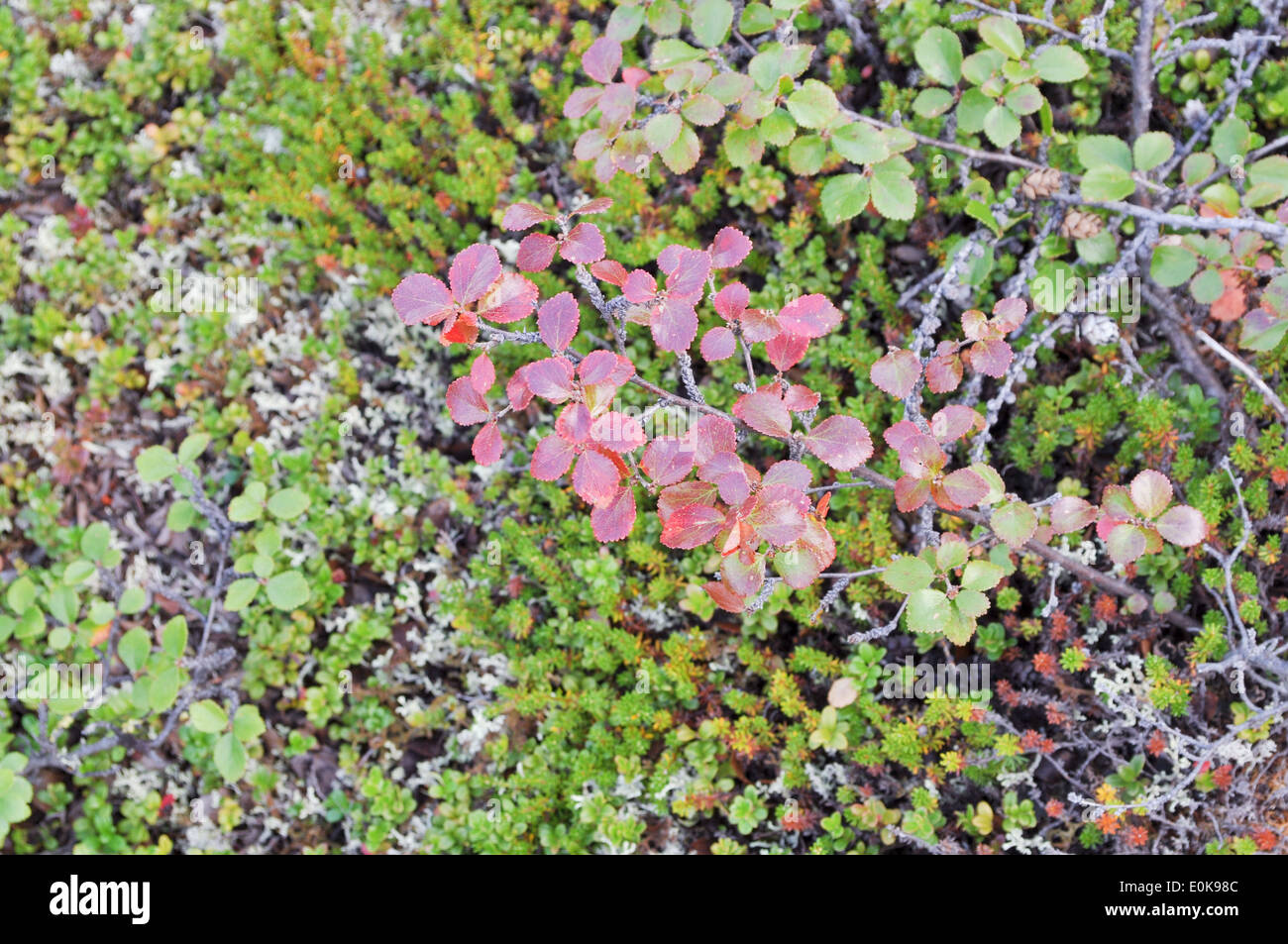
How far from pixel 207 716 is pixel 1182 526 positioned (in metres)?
3.30

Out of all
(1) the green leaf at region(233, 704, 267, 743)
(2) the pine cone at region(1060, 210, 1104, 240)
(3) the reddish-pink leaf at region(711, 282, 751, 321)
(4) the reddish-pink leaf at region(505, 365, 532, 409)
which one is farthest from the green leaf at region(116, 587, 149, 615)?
(2) the pine cone at region(1060, 210, 1104, 240)

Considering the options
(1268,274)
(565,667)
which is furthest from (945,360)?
(565,667)

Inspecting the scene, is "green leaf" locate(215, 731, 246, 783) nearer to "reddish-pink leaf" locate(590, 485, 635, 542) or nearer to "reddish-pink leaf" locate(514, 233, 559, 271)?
"reddish-pink leaf" locate(590, 485, 635, 542)

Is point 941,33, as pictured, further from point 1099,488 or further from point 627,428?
point 627,428

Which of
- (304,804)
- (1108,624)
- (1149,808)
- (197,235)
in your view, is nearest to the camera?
(1149,808)

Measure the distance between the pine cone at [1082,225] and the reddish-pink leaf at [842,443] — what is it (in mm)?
1526

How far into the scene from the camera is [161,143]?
15.2 ft

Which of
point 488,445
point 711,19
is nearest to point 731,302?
point 488,445

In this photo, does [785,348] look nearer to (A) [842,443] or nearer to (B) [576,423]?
(A) [842,443]

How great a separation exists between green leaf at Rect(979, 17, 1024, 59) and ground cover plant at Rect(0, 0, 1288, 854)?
2 centimetres

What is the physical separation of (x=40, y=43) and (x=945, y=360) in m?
5.36

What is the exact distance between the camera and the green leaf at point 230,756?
335cm

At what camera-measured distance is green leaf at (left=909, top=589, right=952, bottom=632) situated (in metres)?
2.18

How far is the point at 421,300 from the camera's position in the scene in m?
1.99
